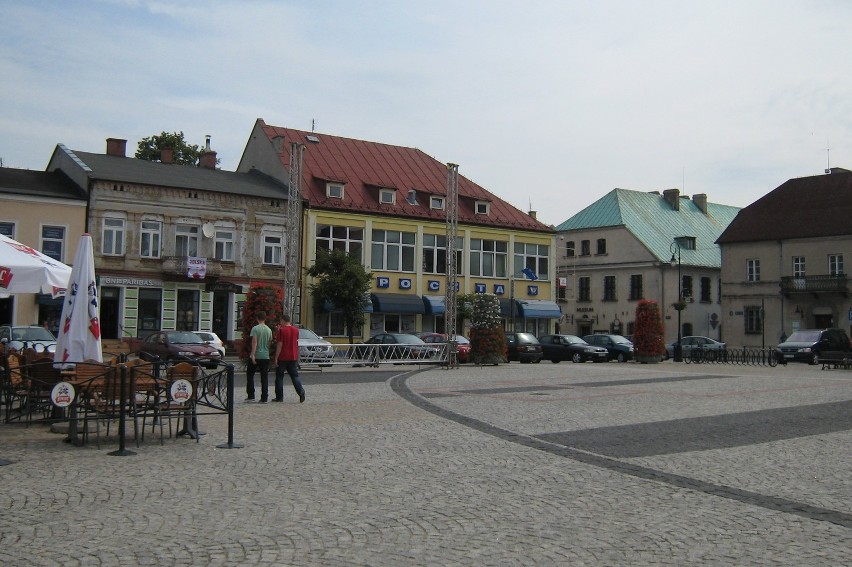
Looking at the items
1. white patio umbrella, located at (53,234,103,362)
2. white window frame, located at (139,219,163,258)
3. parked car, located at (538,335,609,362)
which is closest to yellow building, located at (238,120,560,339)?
parked car, located at (538,335,609,362)

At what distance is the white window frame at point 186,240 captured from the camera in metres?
43.3

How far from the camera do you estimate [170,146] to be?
182ft

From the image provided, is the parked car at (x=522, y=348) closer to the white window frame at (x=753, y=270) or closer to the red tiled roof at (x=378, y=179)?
the red tiled roof at (x=378, y=179)

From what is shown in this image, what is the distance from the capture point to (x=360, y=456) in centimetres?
1047

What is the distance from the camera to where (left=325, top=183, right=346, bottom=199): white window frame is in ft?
160

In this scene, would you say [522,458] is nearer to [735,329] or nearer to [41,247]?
[41,247]

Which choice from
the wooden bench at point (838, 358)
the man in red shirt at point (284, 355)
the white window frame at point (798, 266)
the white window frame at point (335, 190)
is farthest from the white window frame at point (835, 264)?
the man in red shirt at point (284, 355)

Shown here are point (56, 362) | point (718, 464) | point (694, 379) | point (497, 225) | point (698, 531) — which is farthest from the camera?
point (497, 225)

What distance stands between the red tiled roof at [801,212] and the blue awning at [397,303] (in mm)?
25040

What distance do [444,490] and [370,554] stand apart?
239cm

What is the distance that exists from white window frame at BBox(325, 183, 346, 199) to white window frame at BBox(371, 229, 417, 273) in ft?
9.33

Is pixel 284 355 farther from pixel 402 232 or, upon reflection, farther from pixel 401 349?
pixel 402 232

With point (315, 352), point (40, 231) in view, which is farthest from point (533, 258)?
point (40, 231)

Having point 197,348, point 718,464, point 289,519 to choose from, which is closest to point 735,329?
point 197,348
